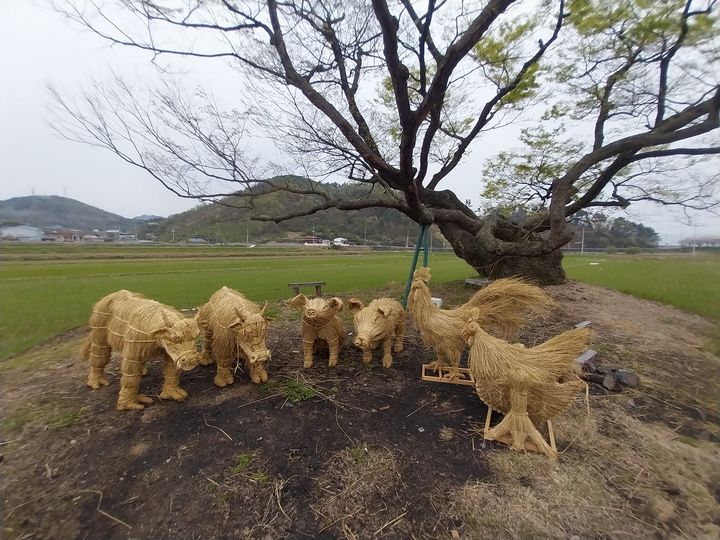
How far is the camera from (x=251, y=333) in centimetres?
347

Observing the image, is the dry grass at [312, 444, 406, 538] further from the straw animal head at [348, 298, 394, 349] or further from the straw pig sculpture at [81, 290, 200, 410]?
the straw pig sculpture at [81, 290, 200, 410]

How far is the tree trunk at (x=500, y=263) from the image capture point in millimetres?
10469

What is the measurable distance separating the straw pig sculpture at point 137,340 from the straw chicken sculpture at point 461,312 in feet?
9.03

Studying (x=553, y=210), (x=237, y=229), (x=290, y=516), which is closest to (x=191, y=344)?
(x=290, y=516)

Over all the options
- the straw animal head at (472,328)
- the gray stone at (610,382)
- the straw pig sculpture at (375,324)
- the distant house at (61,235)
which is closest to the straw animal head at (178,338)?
the straw pig sculpture at (375,324)

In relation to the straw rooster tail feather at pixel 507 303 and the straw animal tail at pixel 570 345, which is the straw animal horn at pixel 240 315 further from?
the straw animal tail at pixel 570 345

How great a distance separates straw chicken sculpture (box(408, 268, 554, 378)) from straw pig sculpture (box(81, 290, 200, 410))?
275cm

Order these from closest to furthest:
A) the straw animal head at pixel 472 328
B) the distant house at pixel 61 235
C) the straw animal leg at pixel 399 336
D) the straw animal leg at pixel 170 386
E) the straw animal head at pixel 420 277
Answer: the straw animal head at pixel 472 328 < the straw animal leg at pixel 170 386 < the straw animal head at pixel 420 277 < the straw animal leg at pixel 399 336 < the distant house at pixel 61 235

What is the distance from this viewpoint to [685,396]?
4.05m

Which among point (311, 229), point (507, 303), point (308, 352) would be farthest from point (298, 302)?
→ point (311, 229)

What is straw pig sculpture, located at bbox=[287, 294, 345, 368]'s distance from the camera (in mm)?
4129

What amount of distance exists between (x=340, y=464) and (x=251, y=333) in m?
1.65

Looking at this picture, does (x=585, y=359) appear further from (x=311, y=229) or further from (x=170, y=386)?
(x=311, y=229)

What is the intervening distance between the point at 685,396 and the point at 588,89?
9.70 m
